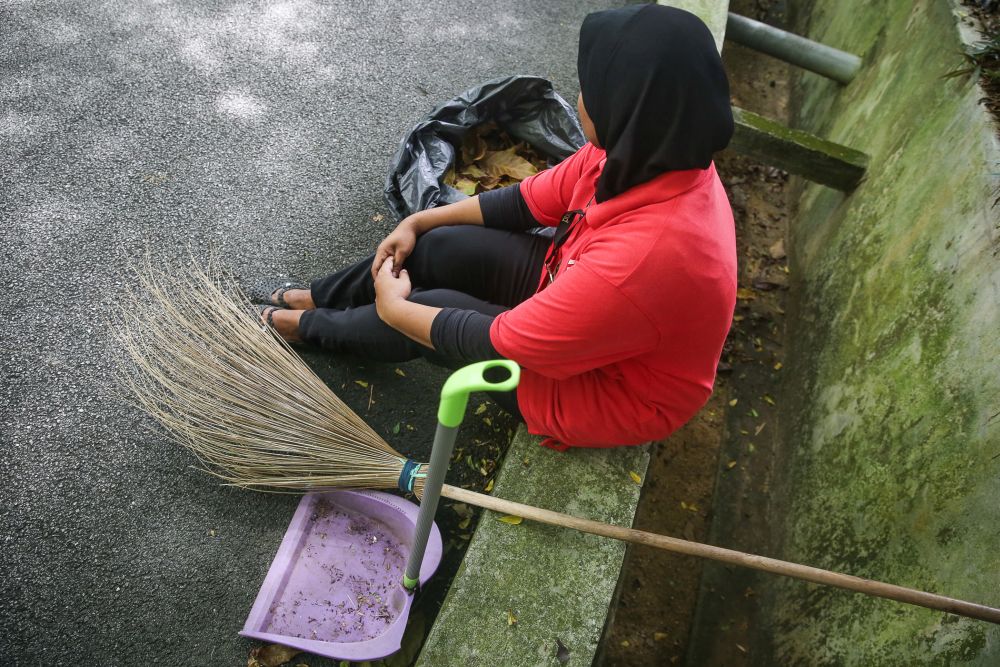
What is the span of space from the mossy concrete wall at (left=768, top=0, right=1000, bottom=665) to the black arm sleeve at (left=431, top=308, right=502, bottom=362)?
52.8 inches

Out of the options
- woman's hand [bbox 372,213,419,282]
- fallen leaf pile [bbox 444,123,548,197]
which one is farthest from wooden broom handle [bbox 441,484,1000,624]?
fallen leaf pile [bbox 444,123,548,197]

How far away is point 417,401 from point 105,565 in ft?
4.06

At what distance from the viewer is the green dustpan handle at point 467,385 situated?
3.30 feet

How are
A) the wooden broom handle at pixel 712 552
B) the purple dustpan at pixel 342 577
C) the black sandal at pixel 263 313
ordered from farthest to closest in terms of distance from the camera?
1. the black sandal at pixel 263 313
2. the purple dustpan at pixel 342 577
3. the wooden broom handle at pixel 712 552

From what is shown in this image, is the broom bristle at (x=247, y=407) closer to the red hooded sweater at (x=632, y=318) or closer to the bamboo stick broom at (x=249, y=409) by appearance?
the bamboo stick broom at (x=249, y=409)

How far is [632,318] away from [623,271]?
0.39 ft

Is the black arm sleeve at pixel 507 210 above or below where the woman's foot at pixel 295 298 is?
above

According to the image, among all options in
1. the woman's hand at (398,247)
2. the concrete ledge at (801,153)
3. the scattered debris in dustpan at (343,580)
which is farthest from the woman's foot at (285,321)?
the concrete ledge at (801,153)

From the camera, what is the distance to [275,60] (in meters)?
3.57

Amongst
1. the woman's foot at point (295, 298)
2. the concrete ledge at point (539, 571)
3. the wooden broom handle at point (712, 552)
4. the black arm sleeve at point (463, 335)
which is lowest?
the woman's foot at point (295, 298)

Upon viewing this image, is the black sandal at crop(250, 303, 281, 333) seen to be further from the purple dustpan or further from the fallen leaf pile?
the fallen leaf pile

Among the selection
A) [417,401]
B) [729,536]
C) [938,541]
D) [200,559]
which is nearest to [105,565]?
[200,559]

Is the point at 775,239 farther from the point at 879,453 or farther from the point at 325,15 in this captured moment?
the point at 325,15

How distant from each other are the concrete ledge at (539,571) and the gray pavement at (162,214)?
2.41ft
